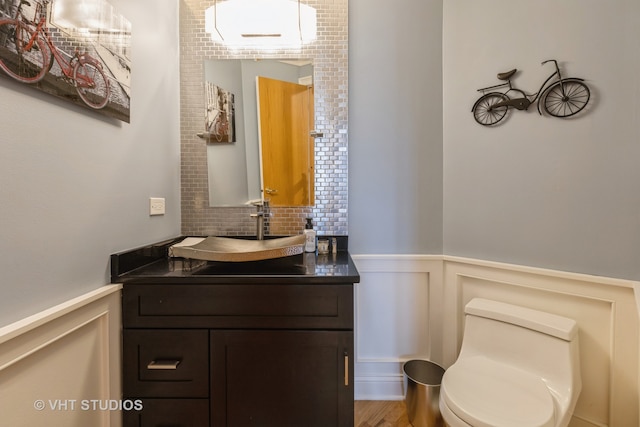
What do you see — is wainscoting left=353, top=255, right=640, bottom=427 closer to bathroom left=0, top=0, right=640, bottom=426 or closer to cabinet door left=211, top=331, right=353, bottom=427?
bathroom left=0, top=0, right=640, bottom=426

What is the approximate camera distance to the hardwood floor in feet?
4.17

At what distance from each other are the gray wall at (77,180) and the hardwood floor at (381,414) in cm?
139

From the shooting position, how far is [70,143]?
30.5 inches

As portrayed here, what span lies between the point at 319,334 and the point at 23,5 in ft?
4.23

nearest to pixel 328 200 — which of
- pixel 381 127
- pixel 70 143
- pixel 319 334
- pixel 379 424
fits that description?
pixel 381 127

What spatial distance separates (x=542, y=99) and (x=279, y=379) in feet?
5.55

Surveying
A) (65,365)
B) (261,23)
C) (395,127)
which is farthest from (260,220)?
(261,23)

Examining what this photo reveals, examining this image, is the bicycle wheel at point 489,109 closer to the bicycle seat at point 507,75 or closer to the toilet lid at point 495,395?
the bicycle seat at point 507,75

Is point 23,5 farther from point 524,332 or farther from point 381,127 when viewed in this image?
point 524,332

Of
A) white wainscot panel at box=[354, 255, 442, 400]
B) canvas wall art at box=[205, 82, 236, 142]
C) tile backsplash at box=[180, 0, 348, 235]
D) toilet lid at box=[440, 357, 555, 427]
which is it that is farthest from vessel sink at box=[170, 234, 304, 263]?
toilet lid at box=[440, 357, 555, 427]

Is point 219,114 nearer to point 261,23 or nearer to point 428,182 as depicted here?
point 261,23

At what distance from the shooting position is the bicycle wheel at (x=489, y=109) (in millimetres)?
1266

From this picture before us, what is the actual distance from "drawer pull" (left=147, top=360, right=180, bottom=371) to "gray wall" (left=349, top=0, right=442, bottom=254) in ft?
3.25

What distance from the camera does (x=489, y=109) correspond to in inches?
51.0
